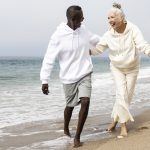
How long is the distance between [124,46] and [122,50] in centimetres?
6

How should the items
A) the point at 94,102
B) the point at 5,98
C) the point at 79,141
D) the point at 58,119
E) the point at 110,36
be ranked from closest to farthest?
the point at 79,141, the point at 110,36, the point at 58,119, the point at 94,102, the point at 5,98

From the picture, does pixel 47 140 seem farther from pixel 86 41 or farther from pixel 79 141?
pixel 86 41

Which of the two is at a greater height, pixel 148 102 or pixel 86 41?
pixel 86 41

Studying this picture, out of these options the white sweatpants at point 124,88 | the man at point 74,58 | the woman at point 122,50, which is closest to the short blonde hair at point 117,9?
the woman at point 122,50

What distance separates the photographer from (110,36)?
241 inches

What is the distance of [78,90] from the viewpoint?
5.78 meters

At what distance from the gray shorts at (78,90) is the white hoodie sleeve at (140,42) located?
0.76 m

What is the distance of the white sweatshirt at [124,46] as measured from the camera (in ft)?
19.5

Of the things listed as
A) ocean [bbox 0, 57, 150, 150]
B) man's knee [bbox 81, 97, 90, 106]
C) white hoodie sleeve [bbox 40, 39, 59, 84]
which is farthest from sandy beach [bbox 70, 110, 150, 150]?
white hoodie sleeve [bbox 40, 39, 59, 84]

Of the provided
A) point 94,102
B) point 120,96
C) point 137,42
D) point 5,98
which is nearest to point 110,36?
point 137,42

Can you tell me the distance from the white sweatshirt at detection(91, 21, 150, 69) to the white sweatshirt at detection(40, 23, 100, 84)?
0.42 meters

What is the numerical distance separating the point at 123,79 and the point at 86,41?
838 mm

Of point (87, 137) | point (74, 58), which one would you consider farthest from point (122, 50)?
point (87, 137)

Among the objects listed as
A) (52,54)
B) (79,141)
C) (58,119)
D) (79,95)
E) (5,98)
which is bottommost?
(5,98)
